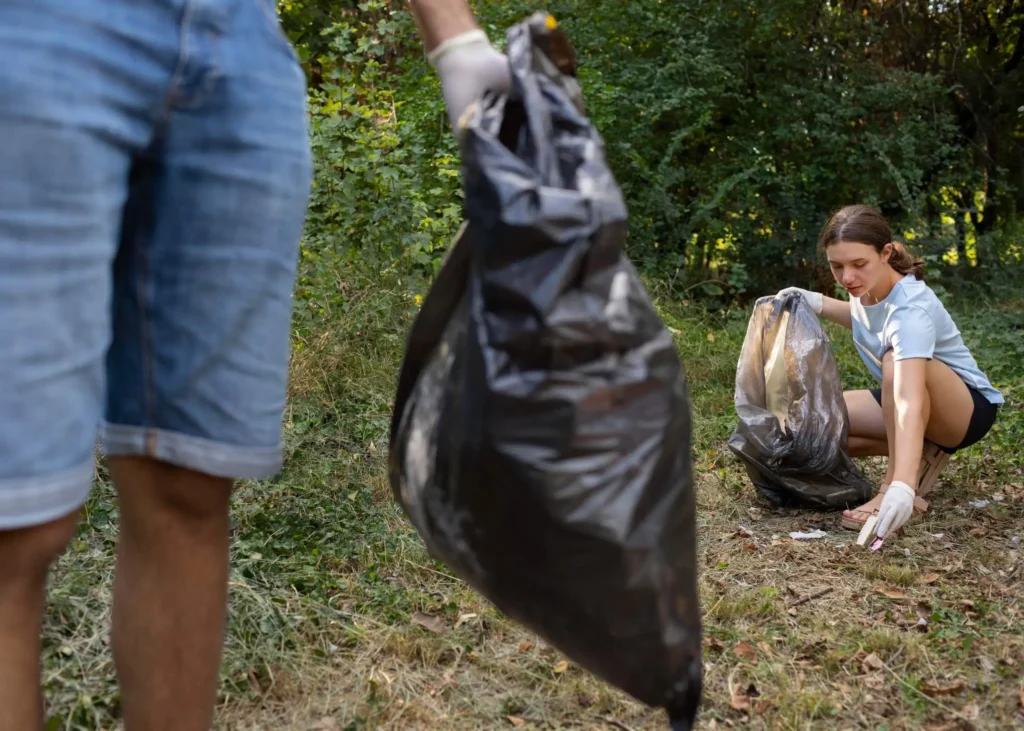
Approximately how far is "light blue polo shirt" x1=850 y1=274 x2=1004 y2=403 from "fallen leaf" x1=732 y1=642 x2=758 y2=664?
1.27 m

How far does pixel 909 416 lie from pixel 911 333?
0.29 metres

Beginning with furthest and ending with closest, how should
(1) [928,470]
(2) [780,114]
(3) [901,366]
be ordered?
1. (2) [780,114]
2. (1) [928,470]
3. (3) [901,366]

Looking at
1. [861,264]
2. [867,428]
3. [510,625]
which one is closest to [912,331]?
Result: [861,264]

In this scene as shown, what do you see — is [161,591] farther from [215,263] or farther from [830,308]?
[830,308]

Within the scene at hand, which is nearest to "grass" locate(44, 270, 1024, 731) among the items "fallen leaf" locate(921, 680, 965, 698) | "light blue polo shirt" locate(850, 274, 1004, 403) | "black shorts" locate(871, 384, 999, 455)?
"fallen leaf" locate(921, 680, 965, 698)

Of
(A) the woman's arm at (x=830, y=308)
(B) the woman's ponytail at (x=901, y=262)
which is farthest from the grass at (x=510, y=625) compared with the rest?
(B) the woman's ponytail at (x=901, y=262)

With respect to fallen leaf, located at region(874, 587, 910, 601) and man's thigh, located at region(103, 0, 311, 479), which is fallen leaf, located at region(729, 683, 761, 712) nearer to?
fallen leaf, located at region(874, 587, 910, 601)

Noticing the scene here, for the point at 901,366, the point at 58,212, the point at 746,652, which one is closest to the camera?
the point at 58,212

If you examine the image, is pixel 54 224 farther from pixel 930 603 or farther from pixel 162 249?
pixel 930 603

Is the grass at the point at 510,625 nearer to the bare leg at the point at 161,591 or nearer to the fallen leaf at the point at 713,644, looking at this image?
the fallen leaf at the point at 713,644

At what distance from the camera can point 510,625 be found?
2.32 metres

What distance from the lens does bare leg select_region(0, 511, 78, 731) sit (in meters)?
0.98

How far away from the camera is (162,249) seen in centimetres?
109

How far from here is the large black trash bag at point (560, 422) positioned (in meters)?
1.09
